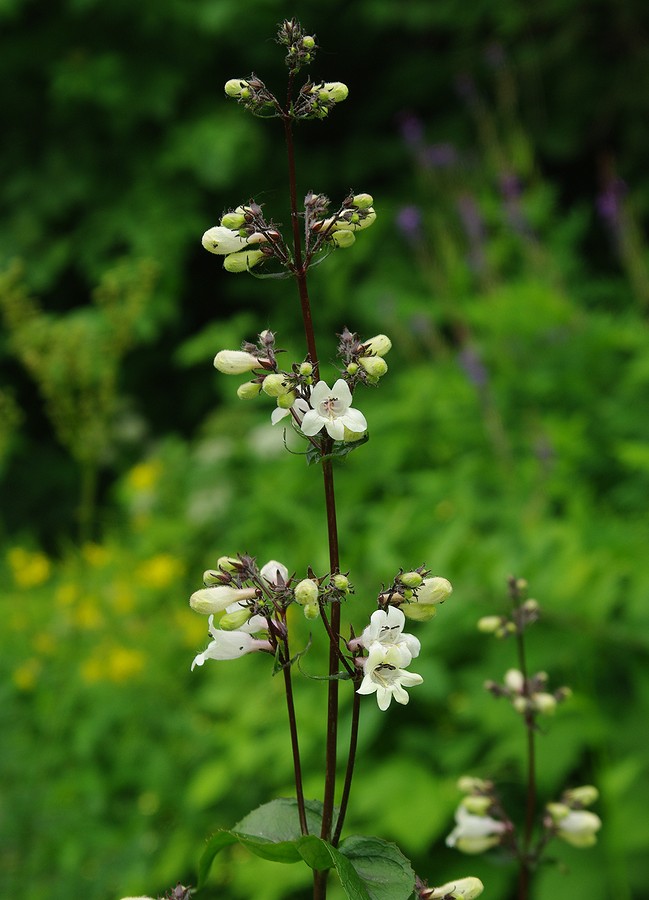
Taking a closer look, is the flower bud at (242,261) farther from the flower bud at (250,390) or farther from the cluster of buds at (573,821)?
the cluster of buds at (573,821)

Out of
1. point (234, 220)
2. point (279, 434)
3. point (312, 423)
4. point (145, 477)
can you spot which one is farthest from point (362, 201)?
point (145, 477)

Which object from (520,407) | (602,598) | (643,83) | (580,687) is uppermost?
(643,83)

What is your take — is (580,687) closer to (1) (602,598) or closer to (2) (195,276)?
(1) (602,598)

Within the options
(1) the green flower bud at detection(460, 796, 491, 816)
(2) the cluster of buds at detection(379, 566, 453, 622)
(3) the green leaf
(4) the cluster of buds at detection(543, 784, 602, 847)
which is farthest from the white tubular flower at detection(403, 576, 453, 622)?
(4) the cluster of buds at detection(543, 784, 602, 847)

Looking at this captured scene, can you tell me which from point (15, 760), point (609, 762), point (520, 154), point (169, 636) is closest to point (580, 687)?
point (609, 762)

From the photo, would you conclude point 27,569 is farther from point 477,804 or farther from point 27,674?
point 477,804
